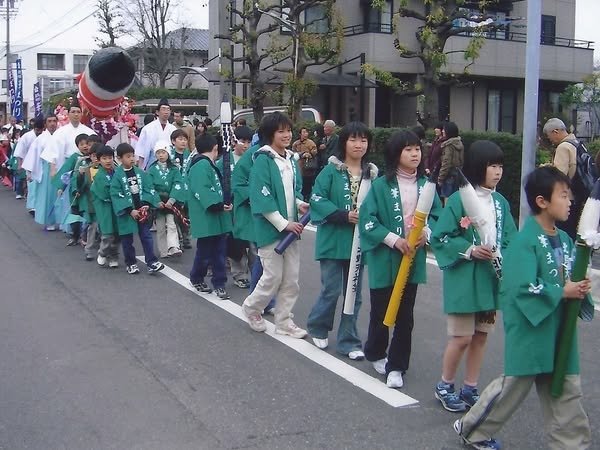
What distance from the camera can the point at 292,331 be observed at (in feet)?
20.9

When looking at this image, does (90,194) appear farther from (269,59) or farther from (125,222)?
(269,59)

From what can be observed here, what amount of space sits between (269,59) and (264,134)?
20.2 metres

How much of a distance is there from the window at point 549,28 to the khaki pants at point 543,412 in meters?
26.3

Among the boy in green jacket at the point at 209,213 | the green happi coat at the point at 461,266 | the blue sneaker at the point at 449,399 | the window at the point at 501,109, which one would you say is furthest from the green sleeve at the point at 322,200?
the window at the point at 501,109

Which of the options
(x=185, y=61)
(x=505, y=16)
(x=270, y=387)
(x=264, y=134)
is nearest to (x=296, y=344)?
(x=270, y=387)

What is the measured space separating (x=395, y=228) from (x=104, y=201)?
16.7 ft

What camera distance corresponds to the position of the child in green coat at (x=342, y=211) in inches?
221

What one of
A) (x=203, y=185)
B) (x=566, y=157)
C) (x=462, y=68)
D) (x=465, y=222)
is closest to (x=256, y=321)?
(x=203, y=185)

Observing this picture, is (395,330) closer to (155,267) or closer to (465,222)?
(465,222)

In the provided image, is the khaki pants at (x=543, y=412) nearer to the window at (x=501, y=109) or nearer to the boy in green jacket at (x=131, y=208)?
the boy in green jacket at (x=131, y=208)

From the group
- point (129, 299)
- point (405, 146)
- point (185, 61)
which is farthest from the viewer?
point (185, 61)

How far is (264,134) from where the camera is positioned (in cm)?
623

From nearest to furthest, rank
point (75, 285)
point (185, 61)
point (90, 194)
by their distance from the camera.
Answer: point (75, 285) → point (90, 194) → point (185, 61)

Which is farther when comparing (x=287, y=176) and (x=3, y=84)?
(x=3, y=84)
